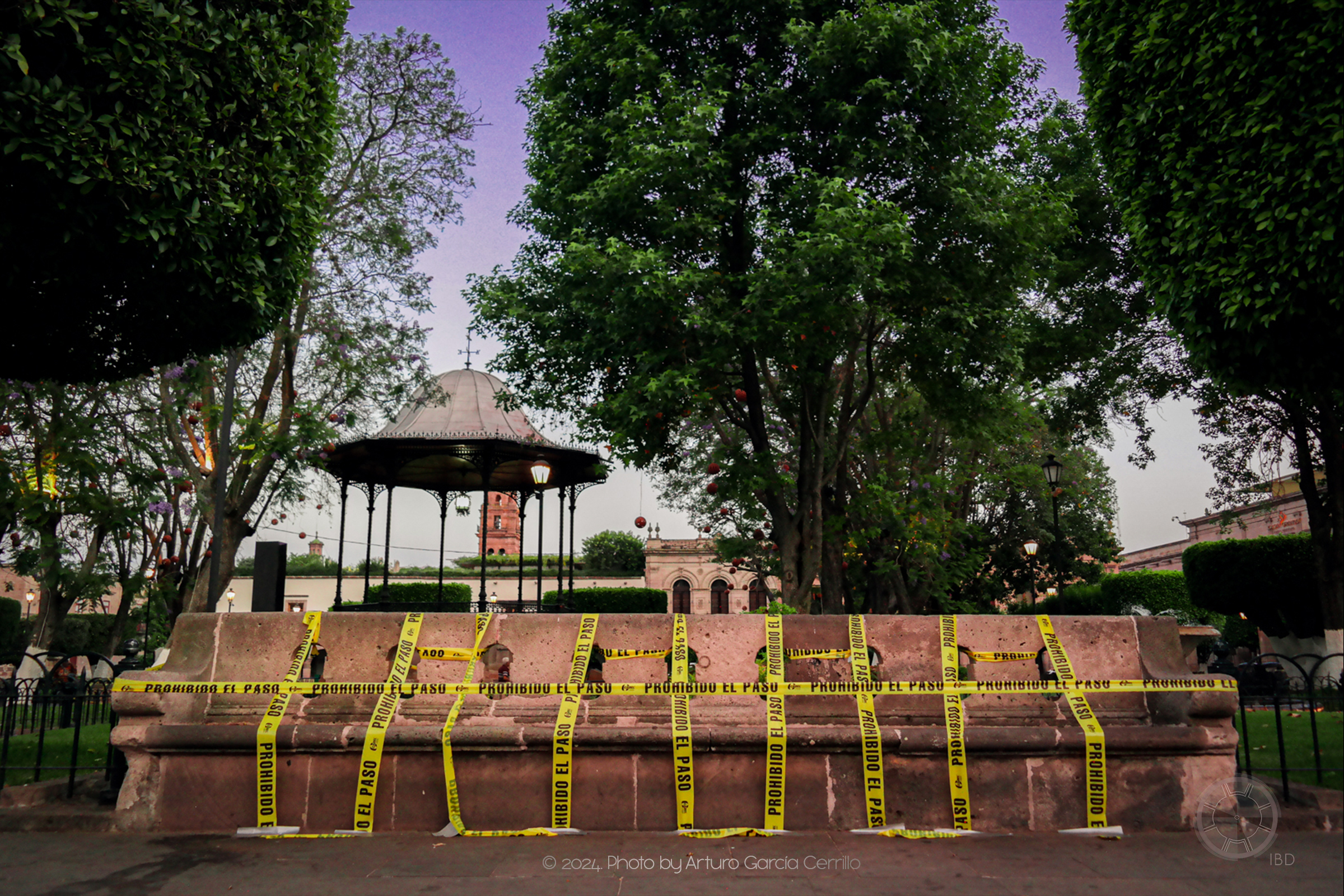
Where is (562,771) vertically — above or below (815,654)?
below

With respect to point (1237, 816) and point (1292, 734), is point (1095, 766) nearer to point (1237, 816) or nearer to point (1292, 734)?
point (1237, 816)

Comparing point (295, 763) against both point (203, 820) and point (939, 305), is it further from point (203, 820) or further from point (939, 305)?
point (939, 305)

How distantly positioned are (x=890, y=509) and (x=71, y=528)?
563 inches

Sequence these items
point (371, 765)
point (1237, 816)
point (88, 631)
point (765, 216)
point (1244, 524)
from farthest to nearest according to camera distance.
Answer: point (88, 631)
point (1244, 524)
point (765, 216)
point (371, 765)
point (1237, 816)

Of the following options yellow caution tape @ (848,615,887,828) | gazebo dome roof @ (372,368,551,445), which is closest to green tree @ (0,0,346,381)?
yellow caution tape @ (848,615,887,828)

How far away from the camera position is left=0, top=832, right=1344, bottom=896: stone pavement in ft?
15.5

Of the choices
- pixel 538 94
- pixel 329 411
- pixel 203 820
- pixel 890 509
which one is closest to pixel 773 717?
pixel 203 820

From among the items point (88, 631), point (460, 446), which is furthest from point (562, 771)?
point (88, 631)

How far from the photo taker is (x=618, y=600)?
38625 mm

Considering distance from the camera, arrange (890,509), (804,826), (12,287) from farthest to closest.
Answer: (890,509) < (12,287) < (804,826)

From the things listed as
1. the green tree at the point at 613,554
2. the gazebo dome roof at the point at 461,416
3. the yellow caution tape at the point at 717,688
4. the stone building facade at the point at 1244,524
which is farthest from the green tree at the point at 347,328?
the green tree at the point at 613,554

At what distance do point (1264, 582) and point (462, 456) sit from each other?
19.7m

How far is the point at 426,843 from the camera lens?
18.6ft

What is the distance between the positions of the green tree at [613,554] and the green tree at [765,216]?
156 feet
